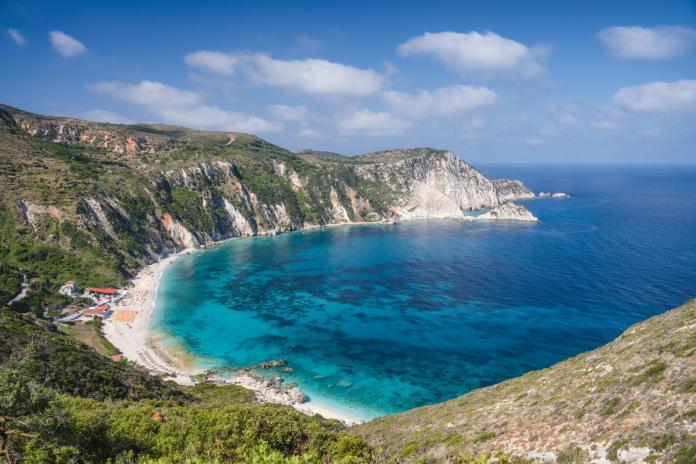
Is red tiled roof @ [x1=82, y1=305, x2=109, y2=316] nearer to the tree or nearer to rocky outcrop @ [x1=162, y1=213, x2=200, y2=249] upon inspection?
rocky outcrop @ [x1=162, y1=213, x2=200, y2=249]

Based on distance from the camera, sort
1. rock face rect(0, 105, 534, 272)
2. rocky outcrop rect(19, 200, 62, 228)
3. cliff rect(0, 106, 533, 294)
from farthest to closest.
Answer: rock face rect(0, 105, 534, 272) < cliff rect(0, 106, 533, 294) < rocky outcrop rect(19, 200, 62, 228)

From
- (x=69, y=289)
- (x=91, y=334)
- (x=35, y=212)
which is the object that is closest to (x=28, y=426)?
(x=91, y=334)

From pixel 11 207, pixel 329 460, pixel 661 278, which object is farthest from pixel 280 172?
pixel 329 460

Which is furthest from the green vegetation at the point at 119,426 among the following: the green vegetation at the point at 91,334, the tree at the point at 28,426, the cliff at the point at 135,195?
the cliff at the point at 135,195

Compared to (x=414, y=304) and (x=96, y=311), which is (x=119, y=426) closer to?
(x=96, y=311)

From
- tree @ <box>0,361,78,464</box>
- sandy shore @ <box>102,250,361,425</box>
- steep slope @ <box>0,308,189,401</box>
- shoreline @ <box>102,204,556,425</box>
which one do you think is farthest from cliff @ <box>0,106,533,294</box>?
tree @ <box>0,361,78,464</box>

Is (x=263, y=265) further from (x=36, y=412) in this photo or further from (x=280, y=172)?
(x=36, y=412)

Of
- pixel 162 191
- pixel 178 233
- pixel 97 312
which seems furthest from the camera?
pixel 162 191
